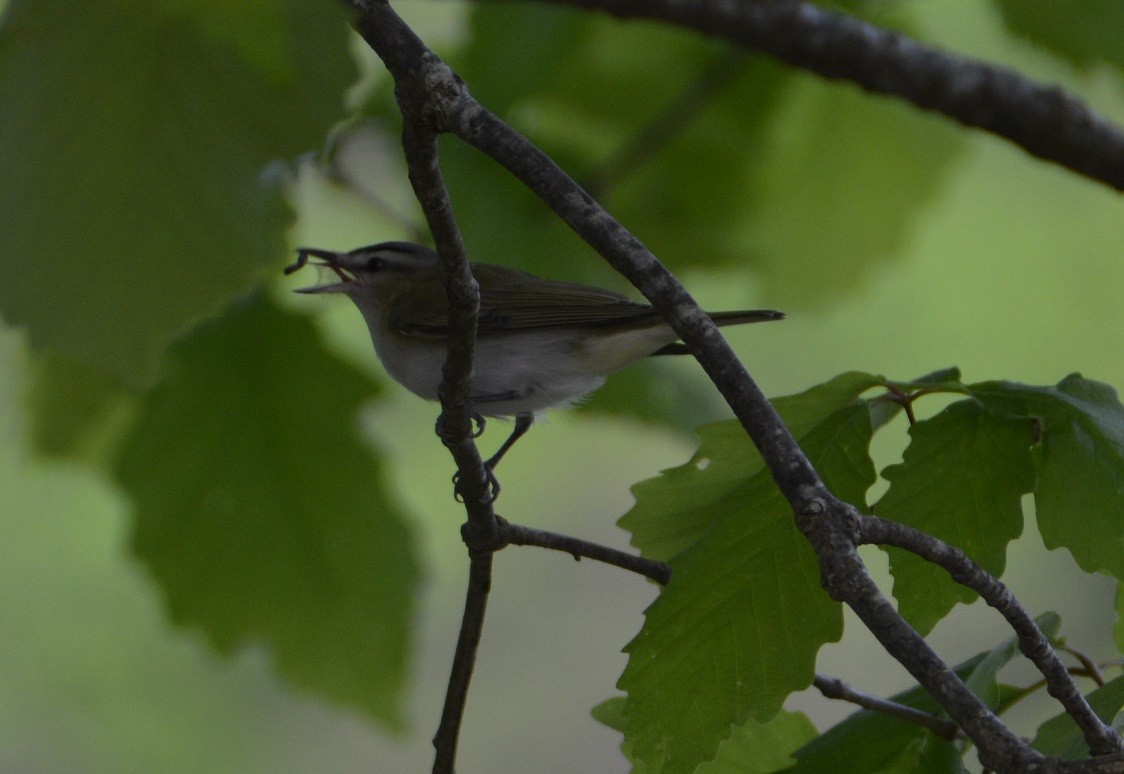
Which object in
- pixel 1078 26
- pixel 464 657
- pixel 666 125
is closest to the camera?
pixel 464 657

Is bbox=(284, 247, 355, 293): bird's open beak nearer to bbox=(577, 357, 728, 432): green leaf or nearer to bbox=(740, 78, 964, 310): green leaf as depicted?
bbox=(577, 357, 728, 432): green leaf

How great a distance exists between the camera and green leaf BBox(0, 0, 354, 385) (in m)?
2.12

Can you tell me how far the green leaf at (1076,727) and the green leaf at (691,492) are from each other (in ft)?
1.69

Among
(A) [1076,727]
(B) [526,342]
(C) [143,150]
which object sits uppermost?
(B) [526,342]

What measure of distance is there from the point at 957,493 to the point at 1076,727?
329mm

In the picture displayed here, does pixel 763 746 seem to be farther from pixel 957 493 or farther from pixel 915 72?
pixel 915 72

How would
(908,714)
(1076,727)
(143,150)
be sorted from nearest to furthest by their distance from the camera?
(1076,727) < (908,714) < (143,150)

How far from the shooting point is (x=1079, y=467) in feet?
5.12

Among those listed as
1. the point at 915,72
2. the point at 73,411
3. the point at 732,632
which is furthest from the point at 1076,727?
the point at 73,411

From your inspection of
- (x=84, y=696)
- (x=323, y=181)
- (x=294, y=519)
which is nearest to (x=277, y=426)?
(x=294, y=519)

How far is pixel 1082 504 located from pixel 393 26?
1056 millimetres

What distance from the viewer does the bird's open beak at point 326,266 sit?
295 cm

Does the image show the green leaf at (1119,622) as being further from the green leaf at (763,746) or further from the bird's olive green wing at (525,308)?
the bird's olive green wing at (525,308)

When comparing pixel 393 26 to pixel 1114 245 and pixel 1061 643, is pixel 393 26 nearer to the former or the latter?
pixel 1061 643
